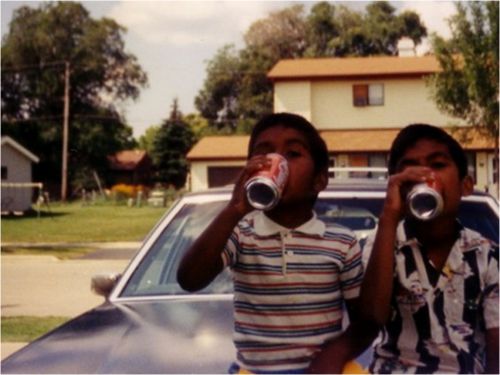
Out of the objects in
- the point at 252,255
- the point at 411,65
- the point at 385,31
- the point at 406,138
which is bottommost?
the point at 252,255

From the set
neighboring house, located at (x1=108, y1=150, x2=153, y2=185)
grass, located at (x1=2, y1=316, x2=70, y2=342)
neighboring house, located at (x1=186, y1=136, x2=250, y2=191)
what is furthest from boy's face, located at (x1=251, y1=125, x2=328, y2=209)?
neighboring house, located at (x1=108, y1=150, x2=153, y2=185)

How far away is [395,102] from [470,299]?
26.5m

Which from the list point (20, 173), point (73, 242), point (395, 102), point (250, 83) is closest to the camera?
point (73, 242)

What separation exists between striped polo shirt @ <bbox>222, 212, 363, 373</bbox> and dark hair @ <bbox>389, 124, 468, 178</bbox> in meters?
0.22

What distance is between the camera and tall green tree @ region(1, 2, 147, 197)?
4028 centimetres

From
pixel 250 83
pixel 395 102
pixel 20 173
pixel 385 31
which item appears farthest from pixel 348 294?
pixel 250 83

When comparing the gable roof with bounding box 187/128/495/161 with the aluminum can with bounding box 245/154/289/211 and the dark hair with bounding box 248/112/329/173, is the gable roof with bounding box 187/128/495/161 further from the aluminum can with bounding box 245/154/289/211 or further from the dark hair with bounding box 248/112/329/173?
the aluminum can with bounding box 245/154/289/211

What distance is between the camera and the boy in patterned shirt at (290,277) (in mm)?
1682

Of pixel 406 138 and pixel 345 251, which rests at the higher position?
pixel 406 138

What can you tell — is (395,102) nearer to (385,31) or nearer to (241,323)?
(385,31)

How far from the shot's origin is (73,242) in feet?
65.0

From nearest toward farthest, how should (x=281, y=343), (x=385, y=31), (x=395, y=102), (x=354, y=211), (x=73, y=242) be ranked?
(x=281, y=343) < (x=354, y=211) < (x=73, y=242) < (x=395, y=102) < (x=385, y=31)

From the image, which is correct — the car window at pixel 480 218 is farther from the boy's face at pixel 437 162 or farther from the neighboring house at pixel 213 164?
the neighboring house at pixel 213 164

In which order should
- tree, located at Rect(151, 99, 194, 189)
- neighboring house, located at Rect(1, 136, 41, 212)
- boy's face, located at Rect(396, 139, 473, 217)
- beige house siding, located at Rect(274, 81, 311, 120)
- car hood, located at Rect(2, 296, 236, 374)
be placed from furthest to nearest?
tree, located at Rect(151, 99, 194, 189), neighboring house, located at Rect(1, 136, 41, 212), beige house siding, located at Rect(274, 81, 311, 120), car hood, located at Rect(2, 296, 236, 374), boy's face, located at Rect(396, 139, 473, 217)
